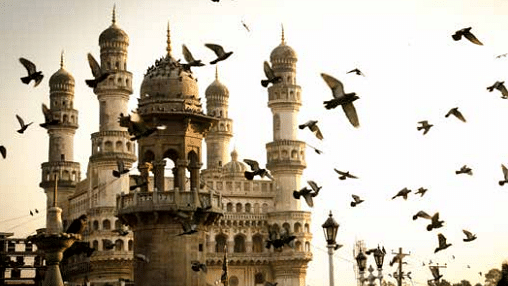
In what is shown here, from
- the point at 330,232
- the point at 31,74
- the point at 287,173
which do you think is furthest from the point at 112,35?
the point at 31,74

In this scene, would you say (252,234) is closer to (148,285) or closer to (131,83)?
(131,83)

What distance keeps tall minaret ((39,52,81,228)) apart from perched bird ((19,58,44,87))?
5867 cm

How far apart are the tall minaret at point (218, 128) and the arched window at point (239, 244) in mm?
8085

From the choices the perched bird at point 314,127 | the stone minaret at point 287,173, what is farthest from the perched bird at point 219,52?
the stone minaret at point 287,173

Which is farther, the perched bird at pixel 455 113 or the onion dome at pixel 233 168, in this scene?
the onion dome at pixel 233 168

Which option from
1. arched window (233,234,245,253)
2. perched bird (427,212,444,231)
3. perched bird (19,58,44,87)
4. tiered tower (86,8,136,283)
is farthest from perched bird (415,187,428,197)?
arched window (233,234,245,253)

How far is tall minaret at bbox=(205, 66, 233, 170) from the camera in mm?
87625

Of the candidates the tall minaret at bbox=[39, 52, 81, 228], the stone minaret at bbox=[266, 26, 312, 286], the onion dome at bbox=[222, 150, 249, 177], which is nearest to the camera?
the stone minaret at bbox=[266, 26, 312, 286]

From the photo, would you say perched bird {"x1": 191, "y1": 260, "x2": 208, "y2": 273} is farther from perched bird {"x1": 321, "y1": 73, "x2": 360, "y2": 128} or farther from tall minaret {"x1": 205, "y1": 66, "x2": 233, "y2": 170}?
tall minaret {"x1": 205, "y1": 66, "x2": 233, "y2": 170}

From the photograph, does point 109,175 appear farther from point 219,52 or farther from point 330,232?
point 219,52

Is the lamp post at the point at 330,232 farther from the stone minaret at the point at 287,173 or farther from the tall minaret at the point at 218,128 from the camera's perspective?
the tall minaret at the point at 218,128

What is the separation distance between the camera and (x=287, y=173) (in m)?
77.1

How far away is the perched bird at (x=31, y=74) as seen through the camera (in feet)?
68.0

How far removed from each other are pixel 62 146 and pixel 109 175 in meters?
11.4
